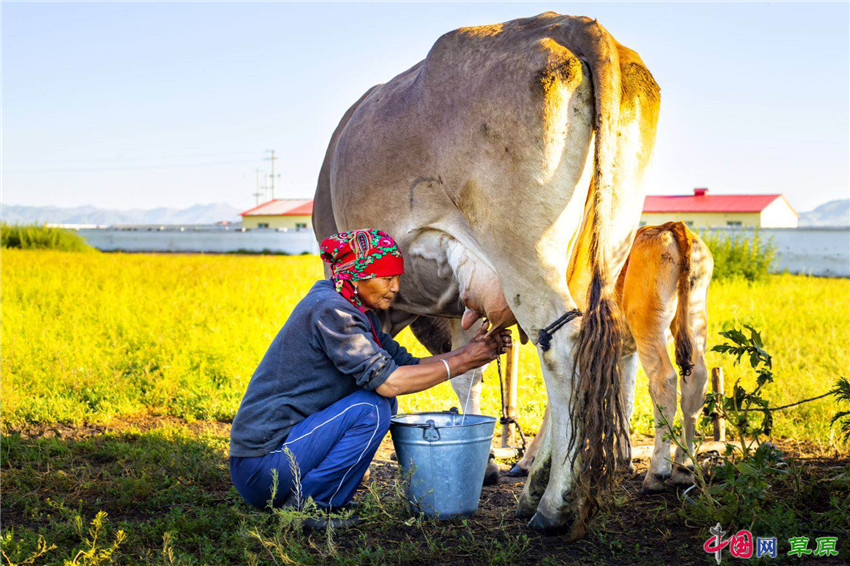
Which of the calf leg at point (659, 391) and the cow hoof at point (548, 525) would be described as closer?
the cow hoof at point (548, 525)

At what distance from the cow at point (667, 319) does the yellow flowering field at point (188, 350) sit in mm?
1284

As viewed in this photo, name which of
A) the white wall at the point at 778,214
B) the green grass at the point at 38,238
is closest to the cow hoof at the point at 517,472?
the green grass at the point at 38,238

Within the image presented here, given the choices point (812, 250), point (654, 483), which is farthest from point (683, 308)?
point (812, 250)

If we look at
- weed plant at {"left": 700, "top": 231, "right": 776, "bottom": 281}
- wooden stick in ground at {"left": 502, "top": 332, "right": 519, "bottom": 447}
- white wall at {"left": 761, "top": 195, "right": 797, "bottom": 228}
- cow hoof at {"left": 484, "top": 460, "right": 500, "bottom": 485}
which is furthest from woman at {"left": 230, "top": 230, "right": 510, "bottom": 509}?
white wall at {"left": 761, "top": 195, "right": 797, "bottom": 228}

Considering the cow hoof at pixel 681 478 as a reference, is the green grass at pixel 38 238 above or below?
above

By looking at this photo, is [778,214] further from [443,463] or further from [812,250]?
[443,463]

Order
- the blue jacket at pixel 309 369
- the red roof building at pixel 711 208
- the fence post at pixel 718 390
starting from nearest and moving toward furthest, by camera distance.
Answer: the blue jacket at pixel 309 369 → the fence post at pixel 718 390 → the red roof building at pixel 711 208

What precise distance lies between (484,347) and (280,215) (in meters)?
77.2

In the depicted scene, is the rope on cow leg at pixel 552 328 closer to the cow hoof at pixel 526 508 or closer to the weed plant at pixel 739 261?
the cow hoof at pixel 526 508

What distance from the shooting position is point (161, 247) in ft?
175

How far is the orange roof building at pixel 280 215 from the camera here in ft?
258

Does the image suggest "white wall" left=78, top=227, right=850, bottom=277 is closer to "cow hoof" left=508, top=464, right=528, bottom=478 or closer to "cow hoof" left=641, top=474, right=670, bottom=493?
"cow hoof" left=508, top=464, right=528, bottom=478

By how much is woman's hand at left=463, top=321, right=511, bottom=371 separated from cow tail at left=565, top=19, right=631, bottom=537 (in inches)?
17.8

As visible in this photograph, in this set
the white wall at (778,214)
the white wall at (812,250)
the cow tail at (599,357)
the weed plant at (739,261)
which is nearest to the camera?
the cow tail at (599,357)
